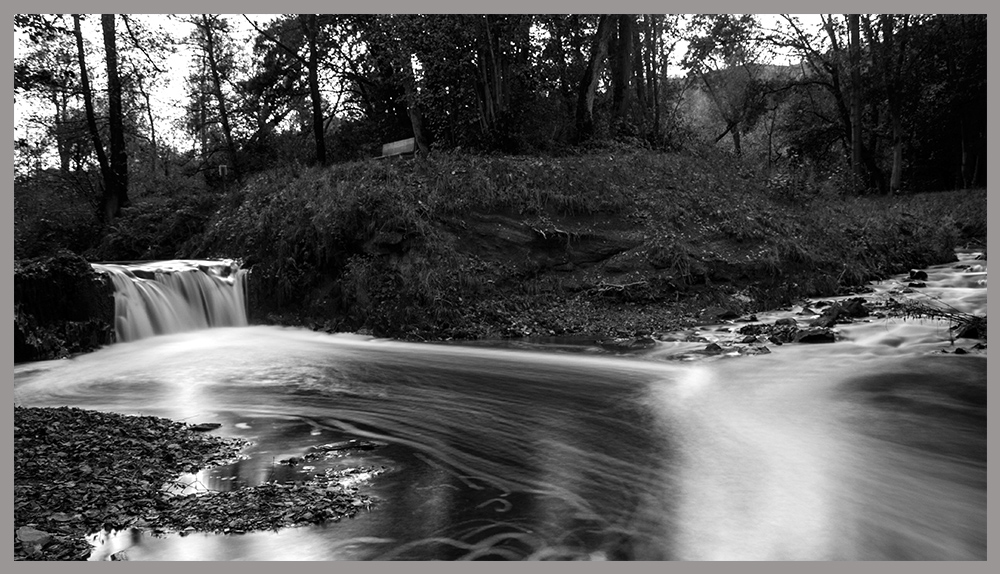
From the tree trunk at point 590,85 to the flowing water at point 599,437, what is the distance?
8869 mm

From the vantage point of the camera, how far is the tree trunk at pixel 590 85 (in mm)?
18703

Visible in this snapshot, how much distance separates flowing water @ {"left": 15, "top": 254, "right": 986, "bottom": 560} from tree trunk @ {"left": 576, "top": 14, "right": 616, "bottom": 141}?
887 centimetres

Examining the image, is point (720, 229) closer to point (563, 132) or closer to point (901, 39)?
point (563, 132)

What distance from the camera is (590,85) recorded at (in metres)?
18.9

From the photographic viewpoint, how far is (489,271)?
1288 centimetres

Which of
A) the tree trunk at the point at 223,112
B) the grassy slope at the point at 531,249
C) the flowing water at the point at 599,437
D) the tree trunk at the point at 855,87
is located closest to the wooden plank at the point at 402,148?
the grassy slope at the point at 531,249

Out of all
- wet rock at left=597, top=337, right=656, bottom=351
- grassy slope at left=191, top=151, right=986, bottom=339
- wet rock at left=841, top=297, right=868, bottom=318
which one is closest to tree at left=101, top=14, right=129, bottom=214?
grassy slope at left=191, top=151, right=986, bottom=339

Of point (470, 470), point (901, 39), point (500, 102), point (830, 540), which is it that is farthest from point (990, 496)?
point (901, 39)

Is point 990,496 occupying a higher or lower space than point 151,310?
lower

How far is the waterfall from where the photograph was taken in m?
12.3

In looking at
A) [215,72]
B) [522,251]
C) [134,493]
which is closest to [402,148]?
[522,251]

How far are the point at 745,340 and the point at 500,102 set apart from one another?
983cm

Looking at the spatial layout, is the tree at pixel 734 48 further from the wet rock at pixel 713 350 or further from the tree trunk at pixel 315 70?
the wet rock at pixel 713 350

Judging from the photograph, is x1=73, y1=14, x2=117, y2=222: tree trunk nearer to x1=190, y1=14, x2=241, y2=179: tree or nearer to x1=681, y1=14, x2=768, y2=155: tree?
x1=190, y1=14, x2=241, y2=179: tree
